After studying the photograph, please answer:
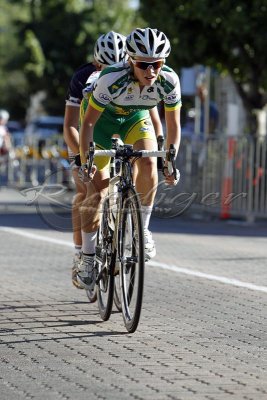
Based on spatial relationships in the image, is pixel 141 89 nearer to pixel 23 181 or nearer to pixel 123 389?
pixel 123 389

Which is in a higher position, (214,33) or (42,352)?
(214,33)

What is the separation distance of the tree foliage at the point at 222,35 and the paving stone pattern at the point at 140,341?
36.5 ft

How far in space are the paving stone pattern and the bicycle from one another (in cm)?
17

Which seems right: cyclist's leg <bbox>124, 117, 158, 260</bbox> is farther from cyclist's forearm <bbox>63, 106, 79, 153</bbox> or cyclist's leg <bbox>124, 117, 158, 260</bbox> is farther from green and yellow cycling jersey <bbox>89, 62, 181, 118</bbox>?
cyclist's forearm <bbox>63, 106, 79, 153</bbox>

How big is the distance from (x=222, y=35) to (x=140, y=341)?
16729 mm

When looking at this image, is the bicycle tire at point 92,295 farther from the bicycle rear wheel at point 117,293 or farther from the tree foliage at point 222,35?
the tree foliage at point 222,35

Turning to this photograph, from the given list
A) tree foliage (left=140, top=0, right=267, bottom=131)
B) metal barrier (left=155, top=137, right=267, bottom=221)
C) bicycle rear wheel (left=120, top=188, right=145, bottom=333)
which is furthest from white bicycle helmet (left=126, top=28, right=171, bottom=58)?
tree foliage (left=140, top=0, right=267, bottom=131)

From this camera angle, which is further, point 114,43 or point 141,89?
point 114,43

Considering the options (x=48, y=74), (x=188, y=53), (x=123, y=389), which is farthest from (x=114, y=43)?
(x=48, y=74)

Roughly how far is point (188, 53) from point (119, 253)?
1644 centimetres

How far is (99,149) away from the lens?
9258 millimetres

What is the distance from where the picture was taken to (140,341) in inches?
313

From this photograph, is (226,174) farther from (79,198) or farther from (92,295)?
(92,295)

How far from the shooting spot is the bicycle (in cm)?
814
